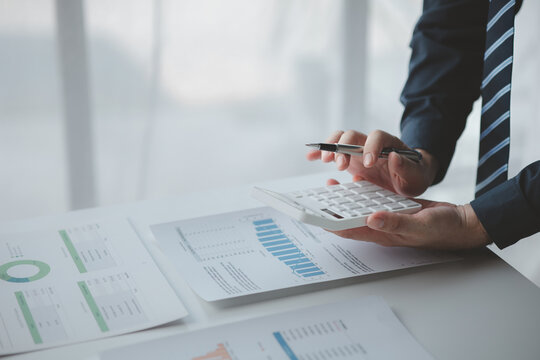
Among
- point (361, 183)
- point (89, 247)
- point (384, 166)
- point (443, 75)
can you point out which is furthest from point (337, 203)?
point (443, 75)

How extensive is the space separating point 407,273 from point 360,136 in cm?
29

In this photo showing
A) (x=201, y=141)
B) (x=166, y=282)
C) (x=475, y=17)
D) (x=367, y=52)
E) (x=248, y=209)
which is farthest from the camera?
(x=367, y=52)

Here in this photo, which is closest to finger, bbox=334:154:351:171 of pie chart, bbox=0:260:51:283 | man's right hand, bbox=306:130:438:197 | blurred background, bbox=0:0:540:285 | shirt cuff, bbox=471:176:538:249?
man's right hand, bbox=306:130:438:197

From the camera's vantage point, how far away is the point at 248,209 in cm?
103

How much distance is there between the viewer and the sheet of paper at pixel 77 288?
73 cm

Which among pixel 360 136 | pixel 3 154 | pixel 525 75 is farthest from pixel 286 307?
pixel 525 75

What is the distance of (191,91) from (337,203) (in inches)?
58.5

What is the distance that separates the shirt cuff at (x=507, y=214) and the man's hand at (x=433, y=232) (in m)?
0.01

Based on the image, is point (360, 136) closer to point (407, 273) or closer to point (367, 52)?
point (407, 273)

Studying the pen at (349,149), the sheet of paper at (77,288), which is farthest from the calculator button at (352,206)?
the sheet of paper at (77,288)

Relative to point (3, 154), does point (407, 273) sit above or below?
below

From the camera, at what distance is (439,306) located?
785 millimetres

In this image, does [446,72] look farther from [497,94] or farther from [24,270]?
[24,270]

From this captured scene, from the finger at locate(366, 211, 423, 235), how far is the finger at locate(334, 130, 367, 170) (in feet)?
0.54
